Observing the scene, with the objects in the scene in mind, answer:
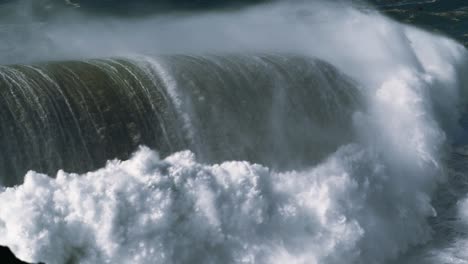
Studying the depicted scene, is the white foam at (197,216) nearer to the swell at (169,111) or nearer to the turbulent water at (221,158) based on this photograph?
the turbulent water at (221,158)

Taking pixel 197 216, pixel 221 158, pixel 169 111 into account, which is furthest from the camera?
pixel 221 158

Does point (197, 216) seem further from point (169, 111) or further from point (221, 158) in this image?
point (169, 111)

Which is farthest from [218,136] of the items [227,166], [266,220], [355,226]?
[355,226]

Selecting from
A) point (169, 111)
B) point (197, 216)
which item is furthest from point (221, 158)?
point (197, 216)

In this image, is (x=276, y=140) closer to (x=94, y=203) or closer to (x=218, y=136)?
(x=218, y=136)

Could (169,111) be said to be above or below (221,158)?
above
